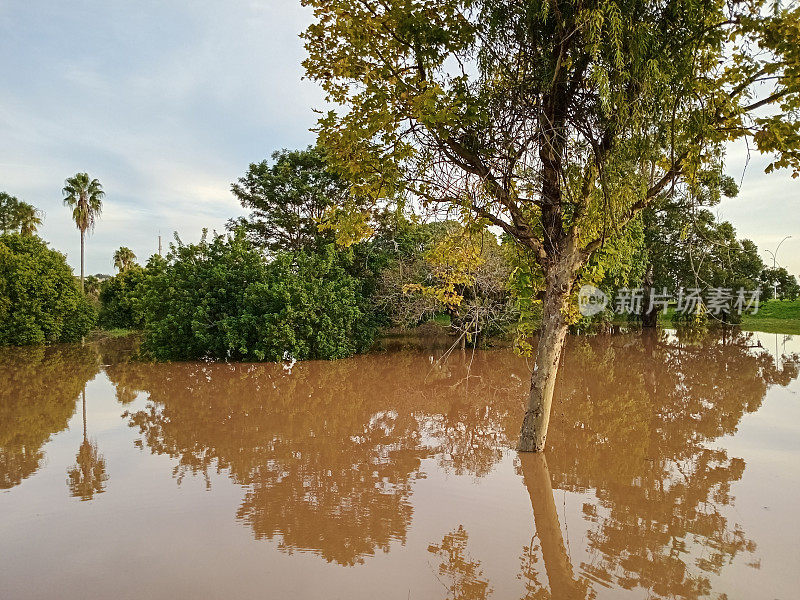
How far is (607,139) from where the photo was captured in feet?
20.9

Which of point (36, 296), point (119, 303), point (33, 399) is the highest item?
point (36, 296)

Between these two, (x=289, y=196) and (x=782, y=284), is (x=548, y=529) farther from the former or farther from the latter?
(x=782, y=284)

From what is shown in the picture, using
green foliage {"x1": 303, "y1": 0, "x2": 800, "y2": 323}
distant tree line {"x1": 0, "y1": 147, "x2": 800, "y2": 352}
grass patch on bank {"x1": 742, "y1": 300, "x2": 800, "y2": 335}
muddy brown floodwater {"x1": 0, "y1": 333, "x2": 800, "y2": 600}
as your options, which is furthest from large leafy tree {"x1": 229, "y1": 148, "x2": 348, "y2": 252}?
grass patch on bank {"x1": 742, "y1": 300, "x2": 800, "y2": 335}

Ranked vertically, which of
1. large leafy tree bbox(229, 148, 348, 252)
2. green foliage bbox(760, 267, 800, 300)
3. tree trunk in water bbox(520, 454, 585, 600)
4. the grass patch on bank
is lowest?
tree trunk in water bbox(520, 454, 585, 600)

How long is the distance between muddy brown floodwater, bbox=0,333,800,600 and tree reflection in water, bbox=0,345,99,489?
0.09m

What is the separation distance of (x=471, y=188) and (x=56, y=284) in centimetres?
2512

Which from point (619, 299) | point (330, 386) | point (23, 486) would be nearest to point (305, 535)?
point (23, 486)

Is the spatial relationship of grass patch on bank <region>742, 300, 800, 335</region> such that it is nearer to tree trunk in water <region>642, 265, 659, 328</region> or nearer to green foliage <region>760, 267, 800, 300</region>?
green foliage <region>760, 267, 800, 300</region>

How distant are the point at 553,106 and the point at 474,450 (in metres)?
4.71

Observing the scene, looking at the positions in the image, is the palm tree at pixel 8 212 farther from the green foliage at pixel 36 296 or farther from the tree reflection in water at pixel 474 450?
the tree reflection in water at pixel 474 450

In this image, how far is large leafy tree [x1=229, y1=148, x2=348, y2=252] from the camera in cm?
2478

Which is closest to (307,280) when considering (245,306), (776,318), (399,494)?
(245,306)

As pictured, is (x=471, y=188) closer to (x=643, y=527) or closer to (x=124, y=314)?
(x=643, y=527)

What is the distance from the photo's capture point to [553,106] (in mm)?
6398
